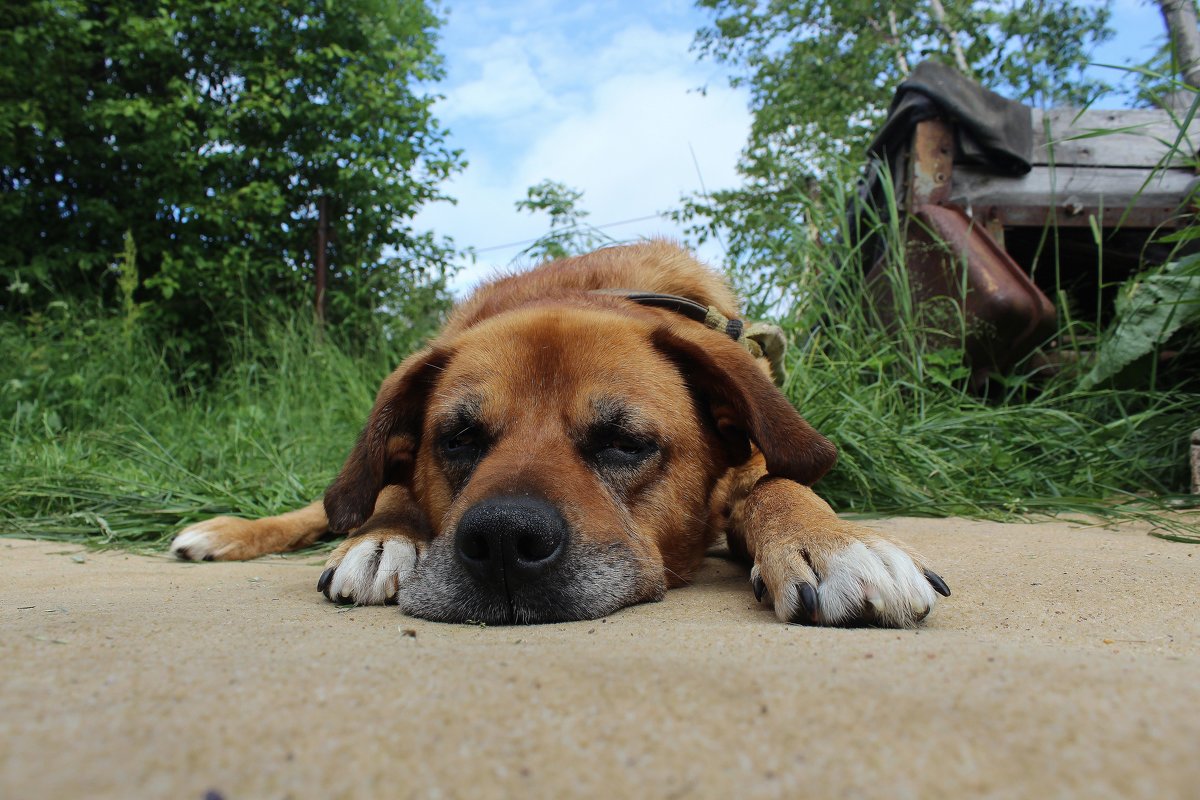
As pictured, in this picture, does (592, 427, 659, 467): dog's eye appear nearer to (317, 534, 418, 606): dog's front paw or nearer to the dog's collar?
(317, 534, 418, 606): dog's front paw

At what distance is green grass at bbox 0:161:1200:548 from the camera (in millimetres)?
3547

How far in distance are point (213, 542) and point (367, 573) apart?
50.9 inches

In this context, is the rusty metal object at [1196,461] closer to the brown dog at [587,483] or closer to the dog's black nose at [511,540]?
the brown dog at [587,483]

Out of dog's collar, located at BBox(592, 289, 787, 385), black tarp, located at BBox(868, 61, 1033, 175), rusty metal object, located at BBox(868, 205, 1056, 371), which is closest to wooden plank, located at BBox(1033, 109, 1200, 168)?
black tarp, located at BBox(868, 61, 1033, 175)

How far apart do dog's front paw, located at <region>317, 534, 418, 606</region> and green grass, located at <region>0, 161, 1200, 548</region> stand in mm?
1750

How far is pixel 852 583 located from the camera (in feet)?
5.52

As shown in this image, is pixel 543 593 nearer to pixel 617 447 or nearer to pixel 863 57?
pixel 617 447

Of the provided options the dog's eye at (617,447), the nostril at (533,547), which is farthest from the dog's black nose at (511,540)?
the dog's eye at (617,447)

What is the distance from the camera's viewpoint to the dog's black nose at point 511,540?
1.81 m

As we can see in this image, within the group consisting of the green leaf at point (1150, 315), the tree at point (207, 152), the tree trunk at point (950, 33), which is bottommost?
the green leaf at point (1150, 315)

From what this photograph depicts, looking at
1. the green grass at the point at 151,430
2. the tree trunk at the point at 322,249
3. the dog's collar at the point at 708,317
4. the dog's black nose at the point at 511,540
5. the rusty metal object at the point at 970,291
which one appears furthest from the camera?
the tree trunk at the point at 322,249

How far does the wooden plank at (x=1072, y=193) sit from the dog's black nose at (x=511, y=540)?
428 cm

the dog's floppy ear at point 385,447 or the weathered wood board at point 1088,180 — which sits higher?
the weathered wood board at point 1088,180

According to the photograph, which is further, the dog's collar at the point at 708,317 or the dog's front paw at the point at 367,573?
the dog's collar at the point at 708,317
